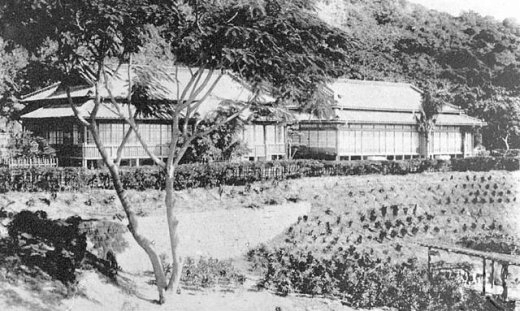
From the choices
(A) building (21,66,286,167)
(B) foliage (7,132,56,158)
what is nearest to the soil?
(A) building (21,66,286,167)

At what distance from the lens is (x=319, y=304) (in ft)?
50.0

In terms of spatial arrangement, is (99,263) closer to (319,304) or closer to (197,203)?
(319,304)

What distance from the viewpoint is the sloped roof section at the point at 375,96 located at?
127 feet

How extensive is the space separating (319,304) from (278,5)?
848cm

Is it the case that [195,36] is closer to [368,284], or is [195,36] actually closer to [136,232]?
[136,232]

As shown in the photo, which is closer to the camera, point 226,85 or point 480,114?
point 226,85

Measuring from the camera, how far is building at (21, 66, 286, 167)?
28.1 metres

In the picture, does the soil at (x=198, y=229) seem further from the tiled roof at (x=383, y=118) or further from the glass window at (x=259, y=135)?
the glass window at (x=259, y=135)

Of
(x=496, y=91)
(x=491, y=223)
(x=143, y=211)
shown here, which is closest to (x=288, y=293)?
(x=143, y=211)

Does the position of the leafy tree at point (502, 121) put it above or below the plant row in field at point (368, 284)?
above

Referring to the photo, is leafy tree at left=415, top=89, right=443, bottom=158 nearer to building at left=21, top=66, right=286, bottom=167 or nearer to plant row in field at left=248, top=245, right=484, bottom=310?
building at left=21, top=66, right=286, bottom=167

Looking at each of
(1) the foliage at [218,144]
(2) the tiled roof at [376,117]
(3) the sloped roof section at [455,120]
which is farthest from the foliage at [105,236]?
(3) the sloped roof section at [455,120]

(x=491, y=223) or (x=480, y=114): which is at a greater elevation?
(x=480, y=114)

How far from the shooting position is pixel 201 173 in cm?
2375
